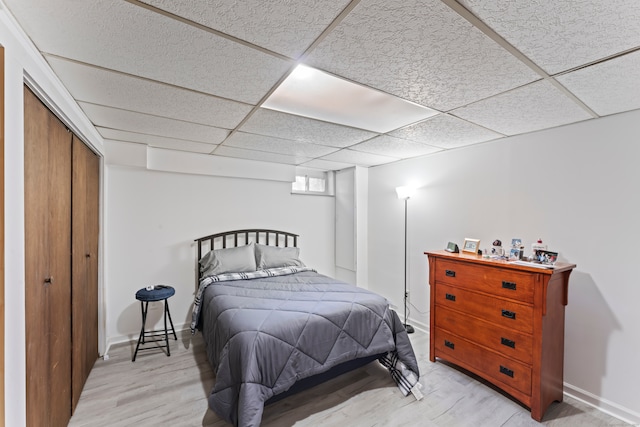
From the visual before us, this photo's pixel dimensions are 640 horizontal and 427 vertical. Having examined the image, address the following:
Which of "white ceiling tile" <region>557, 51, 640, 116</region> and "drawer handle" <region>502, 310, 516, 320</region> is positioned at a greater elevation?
"white ceiling tile" <region>557, 51, 640, 116</region>

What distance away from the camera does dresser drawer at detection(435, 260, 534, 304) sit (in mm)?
2096

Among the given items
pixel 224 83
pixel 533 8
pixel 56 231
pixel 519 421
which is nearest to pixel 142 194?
pixel 56 231

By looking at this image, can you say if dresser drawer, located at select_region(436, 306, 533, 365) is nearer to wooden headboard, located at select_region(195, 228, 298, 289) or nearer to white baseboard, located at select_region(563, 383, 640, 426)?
white baseboard, located at select_region(563, 383, 640, 426)

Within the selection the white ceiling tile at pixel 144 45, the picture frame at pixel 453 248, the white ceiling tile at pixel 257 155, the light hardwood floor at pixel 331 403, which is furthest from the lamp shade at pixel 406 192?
the white ceiling tile at pixel 144 45

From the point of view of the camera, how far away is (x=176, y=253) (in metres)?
3.47

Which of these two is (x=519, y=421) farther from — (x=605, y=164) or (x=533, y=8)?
(x=533, y=8)

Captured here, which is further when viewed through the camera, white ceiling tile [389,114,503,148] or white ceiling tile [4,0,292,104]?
white ceiling tile [389,114,503,148]

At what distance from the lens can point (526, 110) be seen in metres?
2.02

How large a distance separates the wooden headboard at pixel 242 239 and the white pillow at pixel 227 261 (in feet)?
0.60

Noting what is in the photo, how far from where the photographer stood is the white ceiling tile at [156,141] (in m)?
2.71

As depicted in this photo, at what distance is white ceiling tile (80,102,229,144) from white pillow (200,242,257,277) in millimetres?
1377

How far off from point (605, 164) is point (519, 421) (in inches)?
80.4

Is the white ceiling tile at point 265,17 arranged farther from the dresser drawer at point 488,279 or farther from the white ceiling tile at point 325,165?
the white ceiling tile at point 325,165

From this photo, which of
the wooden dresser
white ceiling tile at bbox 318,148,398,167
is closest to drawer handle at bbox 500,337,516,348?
the wooden dresser
